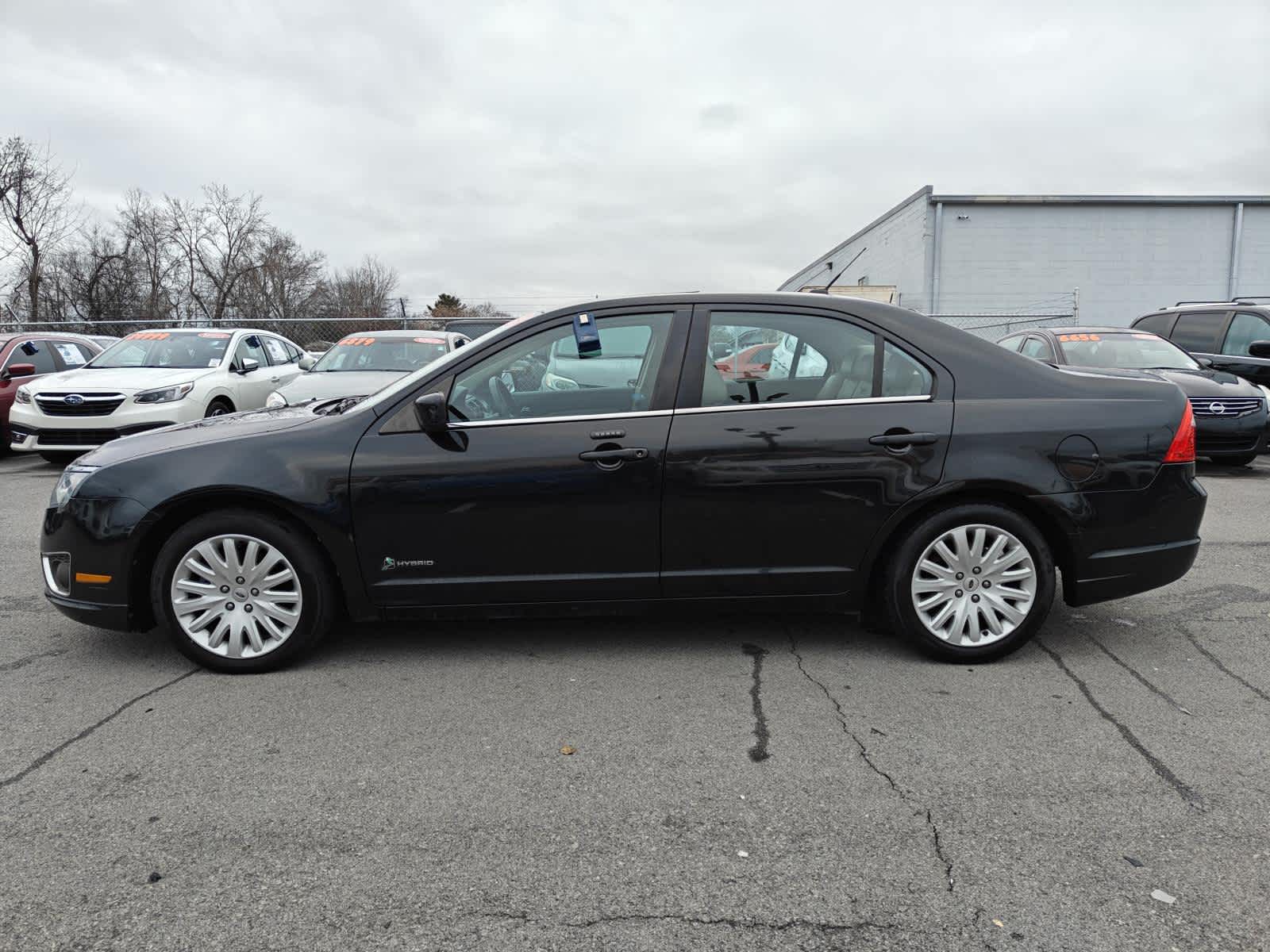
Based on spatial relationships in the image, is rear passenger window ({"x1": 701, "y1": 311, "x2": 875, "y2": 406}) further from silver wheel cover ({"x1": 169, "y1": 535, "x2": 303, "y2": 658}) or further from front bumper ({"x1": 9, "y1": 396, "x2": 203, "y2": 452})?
front bumper ({"x1": 9, "y1": 396, "x2": 203, "y2": 452})

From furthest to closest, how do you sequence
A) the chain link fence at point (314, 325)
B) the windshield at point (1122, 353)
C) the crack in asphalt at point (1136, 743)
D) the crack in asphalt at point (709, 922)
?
1. the chain link fence at point (314, 325)
2. the windshield at point (1122, 353)
3. the crack in asphalt at point (1136, 743)
4. the crack in asphalt at point (709, 922)

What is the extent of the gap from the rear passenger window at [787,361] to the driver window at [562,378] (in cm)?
27

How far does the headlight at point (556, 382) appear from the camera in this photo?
3.87m

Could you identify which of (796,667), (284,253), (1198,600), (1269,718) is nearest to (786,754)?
(796,667)

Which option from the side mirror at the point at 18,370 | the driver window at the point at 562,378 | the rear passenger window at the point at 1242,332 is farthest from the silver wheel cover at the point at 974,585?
the side mirror at the point at 18,370

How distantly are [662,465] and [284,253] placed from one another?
50.8m

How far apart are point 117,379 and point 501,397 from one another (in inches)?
315

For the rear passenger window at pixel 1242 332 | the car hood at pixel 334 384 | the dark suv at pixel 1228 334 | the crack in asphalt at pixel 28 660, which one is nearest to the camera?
the crack in asphalt at pixel 28 660

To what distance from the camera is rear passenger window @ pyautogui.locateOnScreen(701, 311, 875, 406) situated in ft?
12.6

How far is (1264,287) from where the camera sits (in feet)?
89.5

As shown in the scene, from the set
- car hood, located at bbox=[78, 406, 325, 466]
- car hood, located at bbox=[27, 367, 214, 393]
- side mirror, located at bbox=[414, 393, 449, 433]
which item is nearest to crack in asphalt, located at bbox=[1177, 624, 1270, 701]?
side mirror, located at bbox=[414, 393, 449, 433]

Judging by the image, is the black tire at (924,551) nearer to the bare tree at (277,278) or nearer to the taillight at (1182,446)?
the taillight at (1182,446)

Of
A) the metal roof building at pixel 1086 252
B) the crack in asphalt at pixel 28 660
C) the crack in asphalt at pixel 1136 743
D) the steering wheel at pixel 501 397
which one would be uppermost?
the metal roof building at pixel 1086 252

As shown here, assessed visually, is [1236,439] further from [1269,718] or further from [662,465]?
[662,465]
